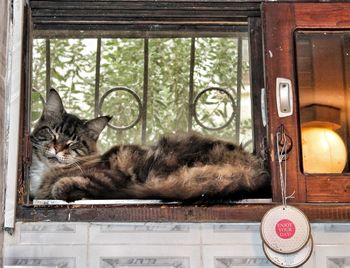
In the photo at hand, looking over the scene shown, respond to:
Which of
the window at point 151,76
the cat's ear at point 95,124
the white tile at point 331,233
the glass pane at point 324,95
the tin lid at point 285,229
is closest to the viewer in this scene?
the tin lid at point 285,229

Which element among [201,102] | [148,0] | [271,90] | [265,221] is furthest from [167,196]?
[201,102]

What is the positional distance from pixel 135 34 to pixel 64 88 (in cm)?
41

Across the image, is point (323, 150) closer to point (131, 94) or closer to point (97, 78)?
point (131, 94)

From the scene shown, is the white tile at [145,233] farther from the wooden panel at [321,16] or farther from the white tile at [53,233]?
the wooden panel at [321,16]

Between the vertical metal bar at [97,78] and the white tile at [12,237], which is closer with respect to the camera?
the white tile at [12,237]

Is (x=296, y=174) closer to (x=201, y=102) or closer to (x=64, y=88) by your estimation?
(x=201, y=102)

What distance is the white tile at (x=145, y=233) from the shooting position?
1578 mm

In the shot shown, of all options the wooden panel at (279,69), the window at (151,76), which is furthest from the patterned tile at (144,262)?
the window at (151,76)

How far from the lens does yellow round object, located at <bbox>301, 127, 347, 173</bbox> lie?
167cm

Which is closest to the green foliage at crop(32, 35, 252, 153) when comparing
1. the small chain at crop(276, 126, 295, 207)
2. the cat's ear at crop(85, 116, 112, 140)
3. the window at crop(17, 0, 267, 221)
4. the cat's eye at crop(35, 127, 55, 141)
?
the window at crop(17, 0, 267, 221)

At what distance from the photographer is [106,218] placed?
157 cm

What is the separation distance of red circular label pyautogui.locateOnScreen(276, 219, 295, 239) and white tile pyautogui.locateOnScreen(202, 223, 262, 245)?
0.35 ft

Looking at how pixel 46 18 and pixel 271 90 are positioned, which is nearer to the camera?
pixel 271 90

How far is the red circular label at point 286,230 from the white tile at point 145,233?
0.24 metres
